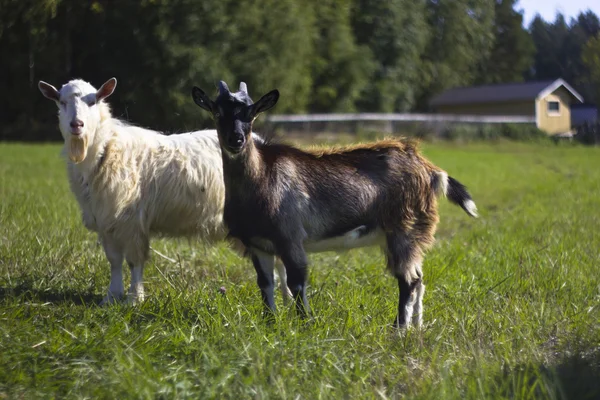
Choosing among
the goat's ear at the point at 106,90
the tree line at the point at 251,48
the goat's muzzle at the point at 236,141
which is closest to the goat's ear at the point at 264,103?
the goat's muzzle at the point at 236,141

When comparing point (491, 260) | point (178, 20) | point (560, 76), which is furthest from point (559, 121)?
point (178, 20)

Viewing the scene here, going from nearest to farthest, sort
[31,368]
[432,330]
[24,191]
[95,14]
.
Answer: [31,368]
[432,330]
[95,14]
[24,191]

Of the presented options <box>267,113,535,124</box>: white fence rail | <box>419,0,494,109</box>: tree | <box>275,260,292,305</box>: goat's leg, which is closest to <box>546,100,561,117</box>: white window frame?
<box>267,113,535,124</box>: white fence rail

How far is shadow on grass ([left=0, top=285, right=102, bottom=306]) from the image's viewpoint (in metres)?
5.69

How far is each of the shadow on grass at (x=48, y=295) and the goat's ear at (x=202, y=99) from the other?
165 cm

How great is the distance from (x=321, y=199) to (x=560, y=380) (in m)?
2.07

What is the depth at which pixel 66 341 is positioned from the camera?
4.45 metres

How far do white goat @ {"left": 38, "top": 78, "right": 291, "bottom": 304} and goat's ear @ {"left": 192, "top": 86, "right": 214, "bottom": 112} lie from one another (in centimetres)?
143

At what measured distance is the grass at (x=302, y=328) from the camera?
153 inches

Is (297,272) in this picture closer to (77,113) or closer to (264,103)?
(264,103)

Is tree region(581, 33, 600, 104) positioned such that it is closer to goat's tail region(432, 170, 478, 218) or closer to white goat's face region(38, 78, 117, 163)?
goat's tail region(432, 170, 478, 218)

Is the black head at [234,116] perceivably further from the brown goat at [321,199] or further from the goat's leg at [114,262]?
the goat's leg at [114,262]

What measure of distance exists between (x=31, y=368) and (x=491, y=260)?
4797 millimetres

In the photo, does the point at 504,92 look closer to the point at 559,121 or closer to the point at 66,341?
the point at 559,121
